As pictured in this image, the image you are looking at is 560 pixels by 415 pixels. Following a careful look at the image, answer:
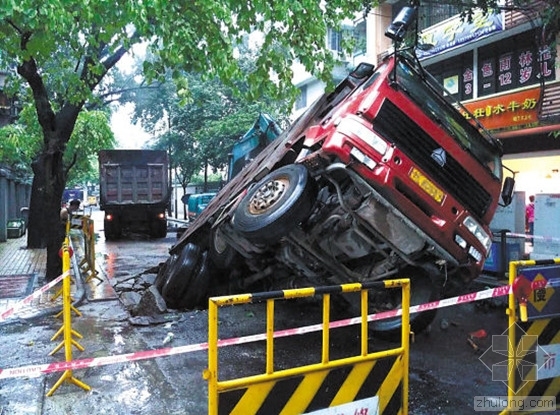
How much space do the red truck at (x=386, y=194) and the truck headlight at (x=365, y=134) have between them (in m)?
0.01

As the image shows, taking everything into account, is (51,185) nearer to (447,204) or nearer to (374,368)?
(447,204)

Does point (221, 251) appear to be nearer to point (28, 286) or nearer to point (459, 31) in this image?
point (28, 286)

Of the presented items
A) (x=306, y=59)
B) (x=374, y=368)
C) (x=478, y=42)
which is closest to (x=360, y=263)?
(x=374, y=368)

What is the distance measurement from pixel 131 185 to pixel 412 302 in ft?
44.6

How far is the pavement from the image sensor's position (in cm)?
695

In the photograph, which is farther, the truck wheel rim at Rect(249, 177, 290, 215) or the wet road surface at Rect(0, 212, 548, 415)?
the truck wheel rim at Rect(249, 177, 290, 215)

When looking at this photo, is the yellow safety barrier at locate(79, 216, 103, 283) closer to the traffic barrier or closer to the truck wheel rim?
the truck wheel rim

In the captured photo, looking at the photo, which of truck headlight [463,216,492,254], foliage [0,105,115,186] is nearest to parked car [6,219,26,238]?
foliage [0,105,115,186]

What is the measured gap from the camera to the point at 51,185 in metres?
9.04

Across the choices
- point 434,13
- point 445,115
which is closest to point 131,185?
point 434,13

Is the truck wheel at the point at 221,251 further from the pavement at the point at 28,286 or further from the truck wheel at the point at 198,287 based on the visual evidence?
the pavement at the point at 28,286

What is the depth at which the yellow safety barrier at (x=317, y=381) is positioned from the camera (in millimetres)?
2615

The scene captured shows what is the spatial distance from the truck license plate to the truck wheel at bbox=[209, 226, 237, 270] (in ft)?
8.94

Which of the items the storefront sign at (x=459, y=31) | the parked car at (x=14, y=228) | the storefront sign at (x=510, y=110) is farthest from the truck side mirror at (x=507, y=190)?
the parked car at (x=14, y=228)
